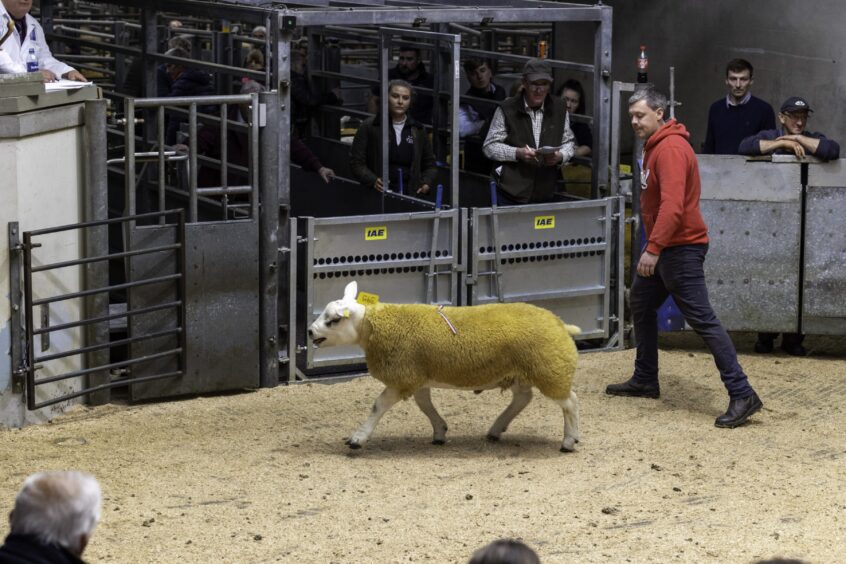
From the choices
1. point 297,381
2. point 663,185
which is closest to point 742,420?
point 663,185

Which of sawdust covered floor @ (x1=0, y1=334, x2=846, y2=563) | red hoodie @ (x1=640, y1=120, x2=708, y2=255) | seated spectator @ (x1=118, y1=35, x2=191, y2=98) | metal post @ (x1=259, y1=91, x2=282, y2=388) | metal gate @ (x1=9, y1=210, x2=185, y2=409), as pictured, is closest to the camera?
sawdust covered floor @ (x1=0, y1=334, x2=846, y2=563)

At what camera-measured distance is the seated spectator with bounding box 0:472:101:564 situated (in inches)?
140

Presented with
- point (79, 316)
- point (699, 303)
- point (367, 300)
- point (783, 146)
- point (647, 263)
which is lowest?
point (79, 316)

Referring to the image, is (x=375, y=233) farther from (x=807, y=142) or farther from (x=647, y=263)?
(x=807, y=142)

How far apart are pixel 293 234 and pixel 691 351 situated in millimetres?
3138

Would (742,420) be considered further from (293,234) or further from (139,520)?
(139,520)

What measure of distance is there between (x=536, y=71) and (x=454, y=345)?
126 inches

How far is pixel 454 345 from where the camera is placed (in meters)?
7.56

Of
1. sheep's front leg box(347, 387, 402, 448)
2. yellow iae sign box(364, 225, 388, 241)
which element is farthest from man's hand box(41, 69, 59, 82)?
sheep's front leg box(347, 387, 402, 448)

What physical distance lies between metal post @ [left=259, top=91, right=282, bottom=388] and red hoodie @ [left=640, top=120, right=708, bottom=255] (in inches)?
93.8

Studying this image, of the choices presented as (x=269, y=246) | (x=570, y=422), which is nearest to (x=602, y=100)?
(x=269, y=246)

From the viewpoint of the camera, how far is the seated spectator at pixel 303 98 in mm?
Result: 13078

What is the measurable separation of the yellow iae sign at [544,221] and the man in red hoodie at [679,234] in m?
1.36

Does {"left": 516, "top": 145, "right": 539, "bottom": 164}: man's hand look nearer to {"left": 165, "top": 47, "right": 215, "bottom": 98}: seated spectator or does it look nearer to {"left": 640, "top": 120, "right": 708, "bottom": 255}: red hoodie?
{"left": 640, "top": 120, "right": 708, "bottom": 255}: red hoodie
